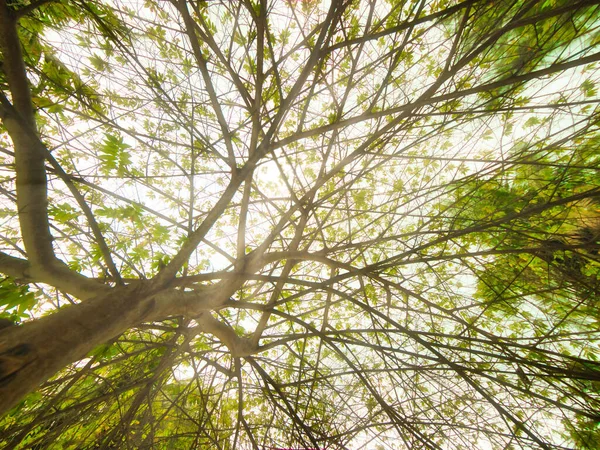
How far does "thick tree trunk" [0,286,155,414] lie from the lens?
0.84m

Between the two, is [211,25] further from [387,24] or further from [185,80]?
[387,24]

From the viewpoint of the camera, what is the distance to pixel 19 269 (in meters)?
1.76

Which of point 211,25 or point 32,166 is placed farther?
point 211,25

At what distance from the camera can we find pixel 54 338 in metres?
0.98

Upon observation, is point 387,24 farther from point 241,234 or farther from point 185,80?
point 241,234

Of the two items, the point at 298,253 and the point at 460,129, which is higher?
the point at 460,129

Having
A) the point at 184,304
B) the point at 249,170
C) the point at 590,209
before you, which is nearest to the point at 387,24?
the point at 249,170

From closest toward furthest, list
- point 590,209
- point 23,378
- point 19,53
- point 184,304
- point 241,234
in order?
point 23,378, point 19,53, point 184,304, point 241,234, point 590,209

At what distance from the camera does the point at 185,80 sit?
2.31m

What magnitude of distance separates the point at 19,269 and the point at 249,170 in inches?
71.8

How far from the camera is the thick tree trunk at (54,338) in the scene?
2.76ft

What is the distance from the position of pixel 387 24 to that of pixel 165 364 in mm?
3467

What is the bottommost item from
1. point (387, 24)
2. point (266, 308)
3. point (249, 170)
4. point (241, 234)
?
point (266, 308)

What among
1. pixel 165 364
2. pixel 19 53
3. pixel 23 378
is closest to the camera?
pixel 23 378
